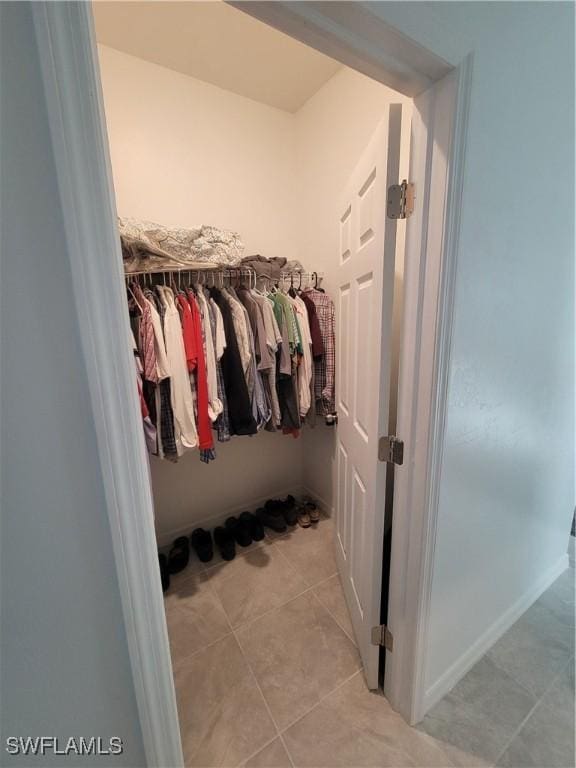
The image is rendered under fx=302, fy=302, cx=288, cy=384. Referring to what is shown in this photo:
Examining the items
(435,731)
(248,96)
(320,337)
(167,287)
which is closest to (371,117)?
(248,96)

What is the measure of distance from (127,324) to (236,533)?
70.5 inches

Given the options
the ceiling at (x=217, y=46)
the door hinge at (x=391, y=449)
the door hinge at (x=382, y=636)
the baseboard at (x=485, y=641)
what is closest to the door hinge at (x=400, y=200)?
the door hinge at (x=391, y=449)

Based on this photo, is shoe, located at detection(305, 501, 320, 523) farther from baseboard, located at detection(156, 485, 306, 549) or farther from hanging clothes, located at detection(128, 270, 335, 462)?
hanging clothes, located at detection(128, 270, 335, 462)

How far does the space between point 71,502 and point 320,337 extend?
145 cm

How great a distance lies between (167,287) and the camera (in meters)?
1.44

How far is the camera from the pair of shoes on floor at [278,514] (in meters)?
2.03

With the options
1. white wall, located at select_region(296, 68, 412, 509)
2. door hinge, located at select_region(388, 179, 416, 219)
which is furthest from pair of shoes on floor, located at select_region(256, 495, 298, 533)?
door hinge, located at select_region(388, 179, 416, 219)

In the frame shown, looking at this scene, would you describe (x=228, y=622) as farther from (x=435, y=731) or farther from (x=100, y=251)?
(x=100, y=251)

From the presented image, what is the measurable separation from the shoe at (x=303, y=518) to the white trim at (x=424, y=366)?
100 cm

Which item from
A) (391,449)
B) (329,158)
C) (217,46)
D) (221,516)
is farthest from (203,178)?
(221,516)

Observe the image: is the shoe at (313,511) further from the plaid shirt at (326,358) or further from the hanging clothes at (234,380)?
the hanging clothes at (234,380)

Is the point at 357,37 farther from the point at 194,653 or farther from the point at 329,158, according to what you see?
the point at 194,653

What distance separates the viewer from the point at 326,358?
176cm

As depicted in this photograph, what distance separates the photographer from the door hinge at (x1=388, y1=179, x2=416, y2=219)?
0.82 m
